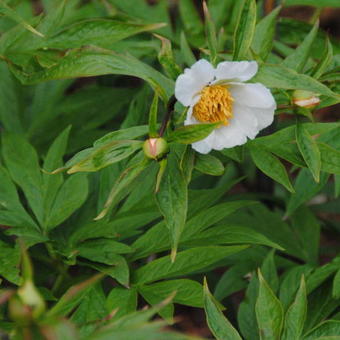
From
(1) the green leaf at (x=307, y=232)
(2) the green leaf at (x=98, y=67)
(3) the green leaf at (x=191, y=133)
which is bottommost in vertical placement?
(1) the green leaf at (x=307, y=232)

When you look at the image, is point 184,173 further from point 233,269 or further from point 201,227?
point 233,269

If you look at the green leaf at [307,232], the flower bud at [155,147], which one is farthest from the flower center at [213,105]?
the green leaf at [307,232]

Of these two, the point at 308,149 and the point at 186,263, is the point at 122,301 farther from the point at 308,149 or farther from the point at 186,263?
the point at 308,149

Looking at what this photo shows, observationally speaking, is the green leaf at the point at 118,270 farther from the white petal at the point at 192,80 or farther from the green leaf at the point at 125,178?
the white petal at the point at 192,80

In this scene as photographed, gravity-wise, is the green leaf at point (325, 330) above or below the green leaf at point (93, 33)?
below

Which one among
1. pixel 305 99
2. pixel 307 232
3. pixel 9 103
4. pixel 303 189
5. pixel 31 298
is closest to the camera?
pixel 31 298

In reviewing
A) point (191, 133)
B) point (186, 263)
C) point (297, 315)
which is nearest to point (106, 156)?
point (191, 133)

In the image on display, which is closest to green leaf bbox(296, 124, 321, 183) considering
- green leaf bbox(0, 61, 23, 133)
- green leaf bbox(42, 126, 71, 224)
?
green leaf bbox(42, 126, 71, 224)
